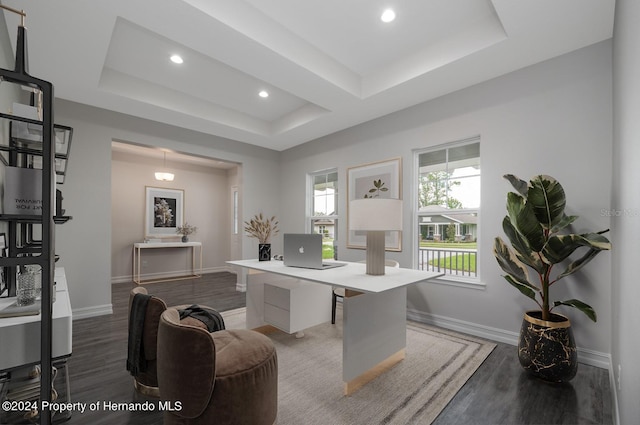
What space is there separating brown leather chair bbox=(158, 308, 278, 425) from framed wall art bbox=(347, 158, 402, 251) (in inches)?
108

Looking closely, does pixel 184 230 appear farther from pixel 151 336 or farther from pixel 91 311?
pixel 151 336

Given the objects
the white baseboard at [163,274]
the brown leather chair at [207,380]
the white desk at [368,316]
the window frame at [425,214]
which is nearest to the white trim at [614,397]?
the window frame at [425,214]

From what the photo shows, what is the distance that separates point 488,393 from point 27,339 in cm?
270

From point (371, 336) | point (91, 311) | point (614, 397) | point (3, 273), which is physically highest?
point (3, 273)

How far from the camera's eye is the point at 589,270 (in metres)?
Answer: 2.51

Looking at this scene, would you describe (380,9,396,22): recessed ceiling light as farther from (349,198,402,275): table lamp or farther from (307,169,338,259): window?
(307,169,338,259): window

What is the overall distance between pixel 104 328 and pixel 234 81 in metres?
3.31

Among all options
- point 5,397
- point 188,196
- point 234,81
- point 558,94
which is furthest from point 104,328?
point 558,94

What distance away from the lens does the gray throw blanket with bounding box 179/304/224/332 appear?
2223mm

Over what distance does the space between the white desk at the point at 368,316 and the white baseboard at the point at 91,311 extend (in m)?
2.66

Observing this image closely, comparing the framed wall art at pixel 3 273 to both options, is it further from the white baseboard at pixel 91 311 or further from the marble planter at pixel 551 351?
the marble planter at pixel 551 351

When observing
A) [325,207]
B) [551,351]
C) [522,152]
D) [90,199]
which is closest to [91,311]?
[90,199]

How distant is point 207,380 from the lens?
1.43 m

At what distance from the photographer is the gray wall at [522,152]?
2494 millimetres
